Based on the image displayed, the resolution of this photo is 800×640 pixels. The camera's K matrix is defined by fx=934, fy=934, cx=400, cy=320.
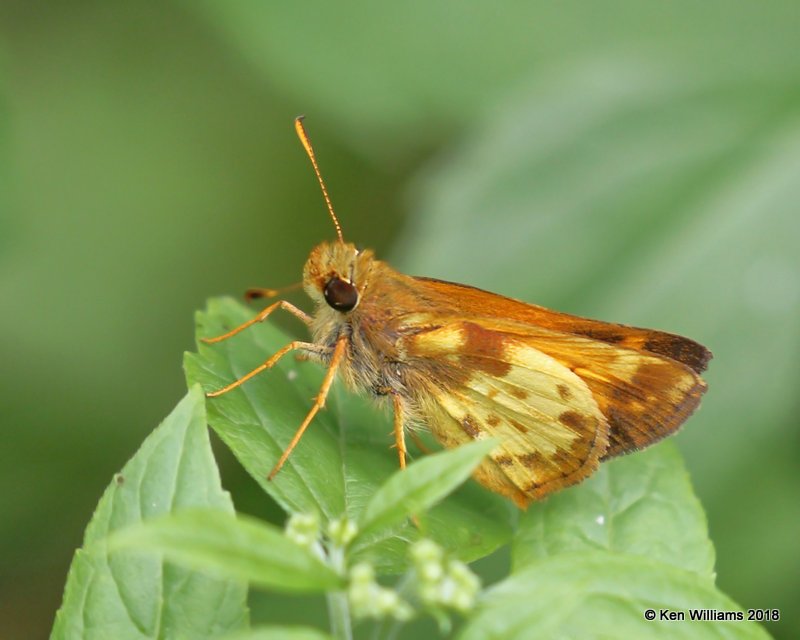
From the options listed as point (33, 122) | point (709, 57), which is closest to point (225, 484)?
point (33, 122)

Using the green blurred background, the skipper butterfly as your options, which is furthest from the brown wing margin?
the green blurred background

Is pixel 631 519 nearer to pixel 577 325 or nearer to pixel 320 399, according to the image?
pixel 577 325

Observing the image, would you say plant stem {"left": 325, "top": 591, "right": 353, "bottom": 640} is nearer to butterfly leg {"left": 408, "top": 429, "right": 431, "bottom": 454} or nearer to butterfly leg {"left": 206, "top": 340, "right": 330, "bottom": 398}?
butterfly leg {"left": 206, "top": 340, "right": 330, "bottom": 398}

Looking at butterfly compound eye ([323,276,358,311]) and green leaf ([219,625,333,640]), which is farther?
butterfly compound eye ([323,276,358,311])

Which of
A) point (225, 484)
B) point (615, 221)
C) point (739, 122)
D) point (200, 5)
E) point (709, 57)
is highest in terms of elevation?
point (709, 57)

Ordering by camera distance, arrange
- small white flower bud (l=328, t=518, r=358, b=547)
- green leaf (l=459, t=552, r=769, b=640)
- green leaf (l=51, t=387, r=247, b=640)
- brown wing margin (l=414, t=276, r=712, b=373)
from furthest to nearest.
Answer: brown wing margin (l=414, t=276, r=712, b=373) < green leaf (l=51, t=387, r=247, b=640) < small white flower bud (l=328, t=518, r=358, b=547) < green leaf (l=459, t=552, r=769, b=640)

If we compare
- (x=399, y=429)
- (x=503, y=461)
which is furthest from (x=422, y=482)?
(x=503, y=461)

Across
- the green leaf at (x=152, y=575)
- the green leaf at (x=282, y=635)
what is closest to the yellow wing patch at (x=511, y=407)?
the green leaf at (x=152, y=575)

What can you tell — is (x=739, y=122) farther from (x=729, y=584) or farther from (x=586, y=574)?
(x=586, y=574)
